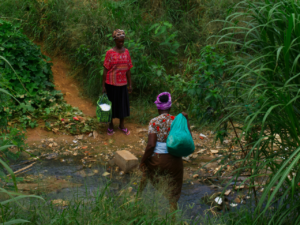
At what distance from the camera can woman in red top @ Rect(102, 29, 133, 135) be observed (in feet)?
17.8

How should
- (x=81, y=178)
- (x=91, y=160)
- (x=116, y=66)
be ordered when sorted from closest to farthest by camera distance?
(x=81, y=178) < (x=91, y=160) < (x=116, y=66)

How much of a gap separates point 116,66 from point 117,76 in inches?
7.3

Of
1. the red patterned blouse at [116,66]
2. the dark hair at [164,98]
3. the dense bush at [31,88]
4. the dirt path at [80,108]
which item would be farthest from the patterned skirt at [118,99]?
the dark hair at [164,98]

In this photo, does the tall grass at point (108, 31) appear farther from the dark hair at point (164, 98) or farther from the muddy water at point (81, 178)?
the dark hair at point (164, 98)

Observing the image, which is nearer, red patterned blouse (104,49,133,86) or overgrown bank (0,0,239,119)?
red patterned blouse (104,49,133,86)

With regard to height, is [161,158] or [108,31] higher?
[108,31]

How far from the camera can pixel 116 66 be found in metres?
5.50

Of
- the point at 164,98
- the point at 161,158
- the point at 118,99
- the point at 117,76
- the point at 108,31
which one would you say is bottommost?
the point at 118,99

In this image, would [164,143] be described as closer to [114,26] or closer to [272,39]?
[272,39]

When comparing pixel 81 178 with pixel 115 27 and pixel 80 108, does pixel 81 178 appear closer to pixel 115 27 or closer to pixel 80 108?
pixel 80 108

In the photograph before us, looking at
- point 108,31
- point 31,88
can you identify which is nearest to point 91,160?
point 31,88

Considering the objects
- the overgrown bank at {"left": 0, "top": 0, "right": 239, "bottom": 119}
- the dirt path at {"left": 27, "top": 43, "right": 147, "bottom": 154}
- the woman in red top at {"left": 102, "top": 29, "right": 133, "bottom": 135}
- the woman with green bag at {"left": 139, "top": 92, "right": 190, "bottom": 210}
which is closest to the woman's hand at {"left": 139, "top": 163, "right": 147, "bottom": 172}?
the woman with green bag at {"left": 139, "top": 92, "right": 190, "bottom": 210}

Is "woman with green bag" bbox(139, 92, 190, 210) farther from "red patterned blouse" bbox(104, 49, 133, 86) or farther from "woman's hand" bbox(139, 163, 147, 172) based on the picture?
"red patterned blouse" bbox(104, 49, 133, 86)

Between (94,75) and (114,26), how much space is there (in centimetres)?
133
